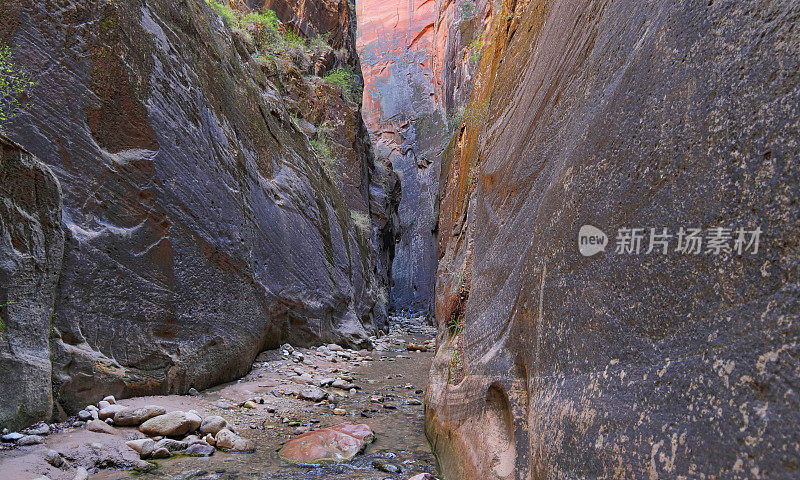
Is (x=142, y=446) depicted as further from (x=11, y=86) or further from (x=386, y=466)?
(x=11, y=86)

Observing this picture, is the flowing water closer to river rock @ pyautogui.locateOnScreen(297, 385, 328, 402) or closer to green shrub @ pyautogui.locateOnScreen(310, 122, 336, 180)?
river rock @ pyautogui.locateOnScreen(297, 385, 328, 402)

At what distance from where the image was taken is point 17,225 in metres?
3.13

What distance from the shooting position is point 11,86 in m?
3.66

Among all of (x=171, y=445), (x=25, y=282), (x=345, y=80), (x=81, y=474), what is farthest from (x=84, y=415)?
(x=345, y=80)

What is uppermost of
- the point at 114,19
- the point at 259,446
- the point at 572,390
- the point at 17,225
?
the point at 114,19

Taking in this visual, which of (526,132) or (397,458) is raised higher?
(526,132)

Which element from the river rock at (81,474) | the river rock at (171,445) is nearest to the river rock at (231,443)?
the river rock at (171,445)

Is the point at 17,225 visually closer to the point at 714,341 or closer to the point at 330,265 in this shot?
the point at 714,341

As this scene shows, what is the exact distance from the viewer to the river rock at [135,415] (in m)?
3.46

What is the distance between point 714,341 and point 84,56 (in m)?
5.43

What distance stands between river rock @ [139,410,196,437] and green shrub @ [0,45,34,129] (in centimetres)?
276

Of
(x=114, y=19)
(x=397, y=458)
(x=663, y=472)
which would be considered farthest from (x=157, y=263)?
(x=663, y=472)

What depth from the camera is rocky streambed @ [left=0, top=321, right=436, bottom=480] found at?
2.89m

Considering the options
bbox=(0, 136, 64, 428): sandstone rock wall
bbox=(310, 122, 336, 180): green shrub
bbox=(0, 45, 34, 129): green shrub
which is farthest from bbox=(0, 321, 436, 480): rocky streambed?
bbox=(310, 122, 336, 180): green shrub
